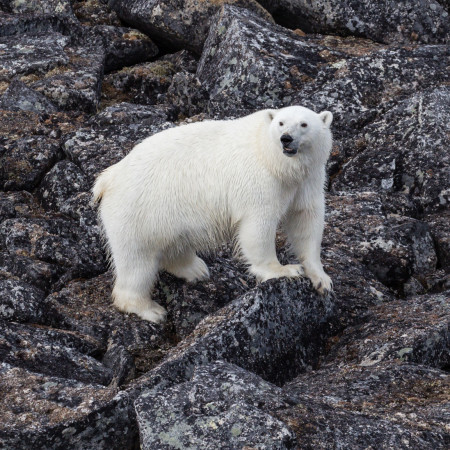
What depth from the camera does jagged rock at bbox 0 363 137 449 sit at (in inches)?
209

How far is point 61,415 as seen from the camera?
5484 mm

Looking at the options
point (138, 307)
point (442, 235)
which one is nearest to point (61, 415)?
point (138, 307)

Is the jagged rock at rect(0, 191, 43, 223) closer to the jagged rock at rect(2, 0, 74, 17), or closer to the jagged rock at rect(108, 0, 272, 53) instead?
the jagged rock at rect(108, 0, 272, 53)

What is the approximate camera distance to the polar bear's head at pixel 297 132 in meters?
7.11

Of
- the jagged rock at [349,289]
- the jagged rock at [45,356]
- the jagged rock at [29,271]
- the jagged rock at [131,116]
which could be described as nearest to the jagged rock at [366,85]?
the jagged rock at [131,116]

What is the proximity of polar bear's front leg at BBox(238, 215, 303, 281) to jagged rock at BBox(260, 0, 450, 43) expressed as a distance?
6293 mm

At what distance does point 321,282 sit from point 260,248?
58 cm

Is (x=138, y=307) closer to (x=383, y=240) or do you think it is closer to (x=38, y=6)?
(x=383, y=240)

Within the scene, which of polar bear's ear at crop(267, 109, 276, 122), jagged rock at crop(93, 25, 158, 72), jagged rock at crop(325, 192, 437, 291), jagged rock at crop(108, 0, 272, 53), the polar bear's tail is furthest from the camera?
jagged rock at crop(93, 25, 158, 72)

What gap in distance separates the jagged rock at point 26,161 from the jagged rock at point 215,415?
17.1 feet

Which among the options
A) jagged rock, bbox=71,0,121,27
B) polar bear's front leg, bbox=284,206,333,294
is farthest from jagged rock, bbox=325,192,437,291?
jagged rock, bbox=71,0,121,27

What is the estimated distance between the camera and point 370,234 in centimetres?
869

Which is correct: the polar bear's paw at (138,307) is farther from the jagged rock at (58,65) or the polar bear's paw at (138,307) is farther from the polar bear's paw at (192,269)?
the jagged rock at (58,65)

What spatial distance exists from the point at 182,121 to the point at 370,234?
3303mm
